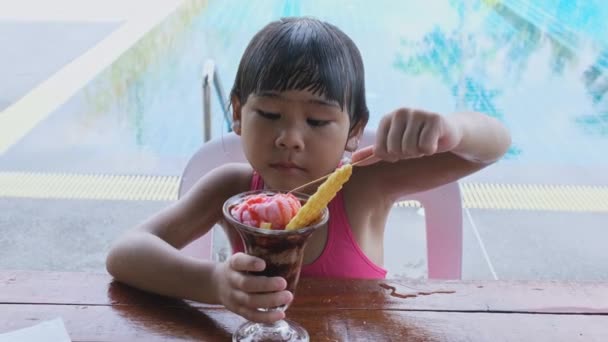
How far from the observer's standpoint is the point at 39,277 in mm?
939

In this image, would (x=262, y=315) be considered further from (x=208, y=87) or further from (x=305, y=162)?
(x=208, y=87)

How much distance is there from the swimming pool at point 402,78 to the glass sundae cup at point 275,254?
2.25m

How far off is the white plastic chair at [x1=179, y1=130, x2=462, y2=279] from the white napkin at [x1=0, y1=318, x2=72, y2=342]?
22.8 inches

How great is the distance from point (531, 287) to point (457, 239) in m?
0.44

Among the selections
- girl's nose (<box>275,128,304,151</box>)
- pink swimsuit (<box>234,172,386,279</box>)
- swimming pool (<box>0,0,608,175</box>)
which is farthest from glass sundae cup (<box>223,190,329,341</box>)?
swimming pool (<box>0,0,608,175</box>)

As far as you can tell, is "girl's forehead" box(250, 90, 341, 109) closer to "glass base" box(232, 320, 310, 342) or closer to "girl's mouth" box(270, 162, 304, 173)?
"girl's mouth" box(270, 162, 304, 173)

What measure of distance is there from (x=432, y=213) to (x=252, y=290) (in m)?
0.76

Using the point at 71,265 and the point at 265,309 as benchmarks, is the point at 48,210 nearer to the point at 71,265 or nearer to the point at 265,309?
the point at 71,265

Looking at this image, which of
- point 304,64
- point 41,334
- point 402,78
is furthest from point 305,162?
point 402,78

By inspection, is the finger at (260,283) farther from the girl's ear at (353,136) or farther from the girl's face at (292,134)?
the girl's ear at (353,136)

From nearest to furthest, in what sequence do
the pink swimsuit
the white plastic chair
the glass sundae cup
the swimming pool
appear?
the glass sundae cup, the pink swimsuit, the white plastic chair, the swimming pool

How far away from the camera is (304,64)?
963mm

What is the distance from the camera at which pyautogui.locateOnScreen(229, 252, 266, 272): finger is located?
2.34 feet

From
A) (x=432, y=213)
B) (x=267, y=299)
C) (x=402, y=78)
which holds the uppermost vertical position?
(x=267, y=299)
